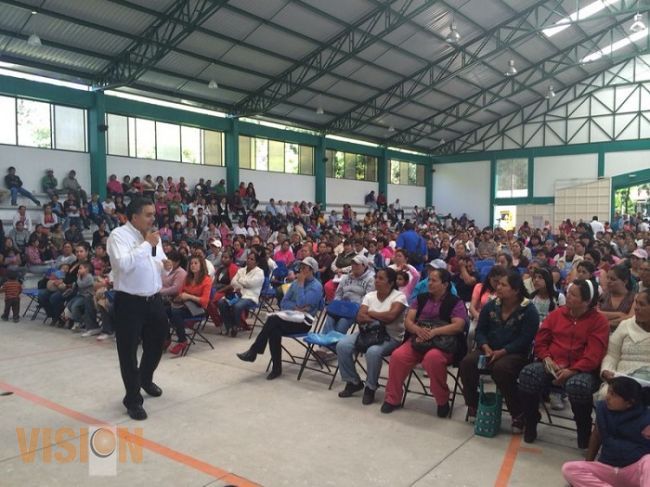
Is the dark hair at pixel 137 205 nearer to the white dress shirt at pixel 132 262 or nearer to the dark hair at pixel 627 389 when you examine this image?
the white dress shirt at pixel 132 262

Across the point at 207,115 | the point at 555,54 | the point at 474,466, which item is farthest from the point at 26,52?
the point at 555,54

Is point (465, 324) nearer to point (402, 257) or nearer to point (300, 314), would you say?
point (300, 314)

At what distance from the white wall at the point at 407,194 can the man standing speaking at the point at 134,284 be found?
2375cm

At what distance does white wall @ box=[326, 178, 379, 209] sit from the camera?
2370 centimetres

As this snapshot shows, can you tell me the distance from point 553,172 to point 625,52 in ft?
20.2

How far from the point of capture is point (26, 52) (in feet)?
42.8

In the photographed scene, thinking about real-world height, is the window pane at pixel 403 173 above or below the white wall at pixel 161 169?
above

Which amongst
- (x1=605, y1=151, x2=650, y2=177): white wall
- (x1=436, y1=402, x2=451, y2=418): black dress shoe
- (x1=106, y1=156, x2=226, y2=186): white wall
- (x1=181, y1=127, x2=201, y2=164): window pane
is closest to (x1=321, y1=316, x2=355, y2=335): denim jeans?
(x1=436, y1=402, x2=451, y2=418): black dress shoe

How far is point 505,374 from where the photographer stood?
3.78 m

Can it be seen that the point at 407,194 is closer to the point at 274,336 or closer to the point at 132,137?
the point at 132,137

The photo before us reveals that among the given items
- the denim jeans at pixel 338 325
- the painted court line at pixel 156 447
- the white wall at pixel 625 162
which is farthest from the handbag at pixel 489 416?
the white wall at pixel 625 162

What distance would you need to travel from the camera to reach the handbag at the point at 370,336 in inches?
185

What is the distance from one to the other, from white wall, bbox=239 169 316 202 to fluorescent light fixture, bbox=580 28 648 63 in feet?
41.1

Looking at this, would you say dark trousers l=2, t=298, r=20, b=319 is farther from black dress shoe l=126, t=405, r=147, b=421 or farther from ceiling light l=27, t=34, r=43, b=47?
ceiling light l=27, t=34, r=43, b=47
